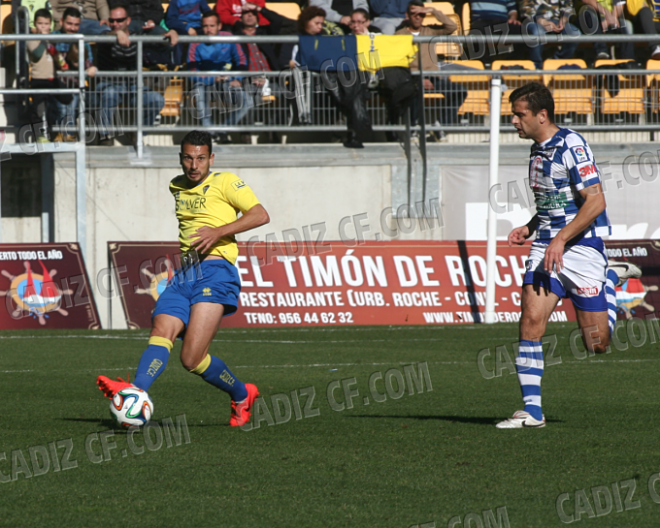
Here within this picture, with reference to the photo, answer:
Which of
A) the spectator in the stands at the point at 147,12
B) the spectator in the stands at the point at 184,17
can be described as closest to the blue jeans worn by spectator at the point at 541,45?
the spectator in the stands at the point at 184,17

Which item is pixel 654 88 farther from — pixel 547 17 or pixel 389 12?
pixel 389 12

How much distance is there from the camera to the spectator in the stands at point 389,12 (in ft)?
57.8

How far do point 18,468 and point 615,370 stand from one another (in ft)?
20.6

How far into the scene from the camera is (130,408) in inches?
231

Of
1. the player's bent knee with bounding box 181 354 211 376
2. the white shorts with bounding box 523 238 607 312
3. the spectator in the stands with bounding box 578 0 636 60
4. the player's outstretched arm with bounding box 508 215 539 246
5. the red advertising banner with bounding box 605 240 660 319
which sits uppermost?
the spectator in the stands with bounding box 578 0 636 60

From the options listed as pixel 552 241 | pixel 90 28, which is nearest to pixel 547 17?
pixel 90 28

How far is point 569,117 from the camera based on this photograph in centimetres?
1762

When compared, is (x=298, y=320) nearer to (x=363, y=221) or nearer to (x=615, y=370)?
(x=363, y=221)

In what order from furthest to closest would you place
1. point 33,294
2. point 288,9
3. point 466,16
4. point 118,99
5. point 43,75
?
point 466,16, point 288,9, point 118,99, point 43,75, point 33,294

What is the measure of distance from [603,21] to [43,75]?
9.79 metres

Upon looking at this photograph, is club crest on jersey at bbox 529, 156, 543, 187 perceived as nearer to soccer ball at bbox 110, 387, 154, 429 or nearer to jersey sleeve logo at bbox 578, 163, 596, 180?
jersey sleeve logo at bbox 578, 163, 596, 180

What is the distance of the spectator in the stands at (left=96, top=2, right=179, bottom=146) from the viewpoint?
1636cm

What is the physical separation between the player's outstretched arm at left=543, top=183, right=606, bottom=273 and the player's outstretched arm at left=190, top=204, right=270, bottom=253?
1.77 metres

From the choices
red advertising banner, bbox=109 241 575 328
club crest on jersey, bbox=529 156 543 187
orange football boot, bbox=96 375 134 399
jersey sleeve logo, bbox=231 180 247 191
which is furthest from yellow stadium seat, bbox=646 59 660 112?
orange football boot, bbox=96 375 134 399
